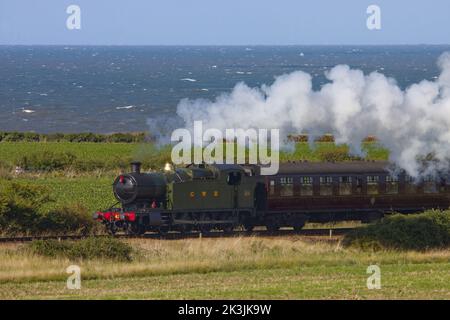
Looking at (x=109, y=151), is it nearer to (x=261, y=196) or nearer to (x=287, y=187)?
(x=261, y=196)

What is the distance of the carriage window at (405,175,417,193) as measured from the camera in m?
41.9

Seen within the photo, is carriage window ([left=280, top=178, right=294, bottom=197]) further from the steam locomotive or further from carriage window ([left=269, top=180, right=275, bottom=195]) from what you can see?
carriage window ([left=269, top=180, right=275, bottom=195])

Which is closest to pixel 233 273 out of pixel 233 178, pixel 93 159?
pixel 233 178

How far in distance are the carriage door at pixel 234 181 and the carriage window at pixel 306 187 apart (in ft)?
8.83

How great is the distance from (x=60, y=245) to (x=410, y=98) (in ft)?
52.5

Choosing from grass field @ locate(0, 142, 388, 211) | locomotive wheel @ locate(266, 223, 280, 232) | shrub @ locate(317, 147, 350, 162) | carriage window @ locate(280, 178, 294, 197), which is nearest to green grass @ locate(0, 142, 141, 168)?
grass field @ locate(0, 142, 388, 211)

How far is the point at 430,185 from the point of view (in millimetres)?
42125

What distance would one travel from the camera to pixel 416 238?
35031mm

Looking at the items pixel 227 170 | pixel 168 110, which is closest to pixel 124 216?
pixel 227 170

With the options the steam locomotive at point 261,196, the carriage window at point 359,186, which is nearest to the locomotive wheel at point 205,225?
the steam locomotive at point 261,196

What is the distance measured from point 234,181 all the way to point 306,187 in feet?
10.3

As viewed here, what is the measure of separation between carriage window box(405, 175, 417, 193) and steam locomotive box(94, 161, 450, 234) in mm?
41

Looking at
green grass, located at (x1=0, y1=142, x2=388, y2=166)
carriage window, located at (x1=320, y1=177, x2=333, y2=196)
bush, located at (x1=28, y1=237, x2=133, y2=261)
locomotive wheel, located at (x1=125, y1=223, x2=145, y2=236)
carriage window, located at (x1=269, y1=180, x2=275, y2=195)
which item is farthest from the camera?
green grass, located at (x1=0, y1=142, x2=388, y2=166)
